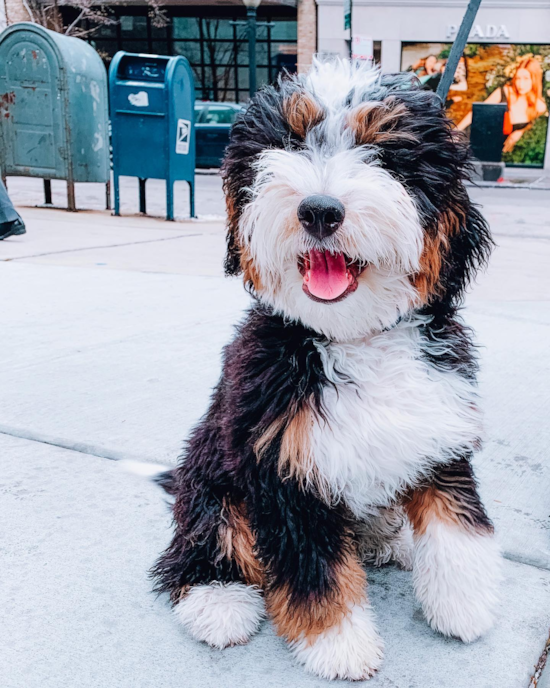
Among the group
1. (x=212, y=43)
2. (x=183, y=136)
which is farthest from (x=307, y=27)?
(x=183, y=136)

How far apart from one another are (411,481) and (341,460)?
0.70 ft

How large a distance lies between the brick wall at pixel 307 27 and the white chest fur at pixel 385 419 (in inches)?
859

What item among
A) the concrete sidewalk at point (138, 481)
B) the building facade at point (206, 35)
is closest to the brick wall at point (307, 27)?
the building facade at point (206, 35)

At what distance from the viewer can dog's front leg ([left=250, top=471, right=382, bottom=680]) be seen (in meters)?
1.69

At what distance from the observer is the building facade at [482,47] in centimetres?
2112

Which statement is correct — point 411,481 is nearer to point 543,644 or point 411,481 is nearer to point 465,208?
point 543,644

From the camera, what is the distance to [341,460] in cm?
166

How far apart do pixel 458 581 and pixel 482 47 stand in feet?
73.9

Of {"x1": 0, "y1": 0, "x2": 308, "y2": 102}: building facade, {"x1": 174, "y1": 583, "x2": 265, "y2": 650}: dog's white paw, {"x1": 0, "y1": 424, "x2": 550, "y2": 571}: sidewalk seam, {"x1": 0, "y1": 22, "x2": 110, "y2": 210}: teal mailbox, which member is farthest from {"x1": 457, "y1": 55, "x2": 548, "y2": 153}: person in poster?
{"x1": 174, "y1": 583, "x2": 265, "y2": 650}: dog's white paw

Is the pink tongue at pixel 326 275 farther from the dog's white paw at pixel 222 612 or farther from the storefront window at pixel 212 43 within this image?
the storefront window at pixel 212 43

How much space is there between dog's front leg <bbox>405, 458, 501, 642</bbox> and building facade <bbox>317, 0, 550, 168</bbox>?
69.0 feet

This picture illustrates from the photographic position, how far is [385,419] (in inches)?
66.2

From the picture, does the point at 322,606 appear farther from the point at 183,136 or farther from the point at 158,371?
the point at 183,136

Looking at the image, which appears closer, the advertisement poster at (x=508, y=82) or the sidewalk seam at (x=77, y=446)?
the sidewalk seam at (x=77, y=446)
